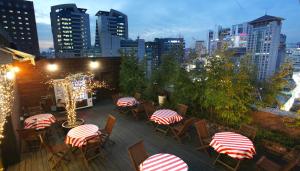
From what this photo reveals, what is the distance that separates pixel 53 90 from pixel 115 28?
93353mm

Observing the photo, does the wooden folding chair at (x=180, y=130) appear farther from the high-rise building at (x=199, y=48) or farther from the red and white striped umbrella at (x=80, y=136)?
the high-rise building at (x=199, y=48)

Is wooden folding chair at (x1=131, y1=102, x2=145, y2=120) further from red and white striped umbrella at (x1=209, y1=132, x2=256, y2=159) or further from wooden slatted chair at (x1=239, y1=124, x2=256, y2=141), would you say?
wooden slatted chair at (x1=239, y1=124, x2=256, y2=141)

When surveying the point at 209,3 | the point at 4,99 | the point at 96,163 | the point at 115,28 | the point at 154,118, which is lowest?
the point at 96,163

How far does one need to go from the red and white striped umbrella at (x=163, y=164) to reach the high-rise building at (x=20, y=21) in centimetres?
7669

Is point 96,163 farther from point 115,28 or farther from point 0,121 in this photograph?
point 115,28

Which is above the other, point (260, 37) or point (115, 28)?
point (115, 28)

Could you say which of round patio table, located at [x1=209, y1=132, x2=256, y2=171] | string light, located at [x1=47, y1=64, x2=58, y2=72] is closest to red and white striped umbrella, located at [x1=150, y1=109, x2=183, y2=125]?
round patio table, located at [x1=209, y1=132, x2=256, y2=171]

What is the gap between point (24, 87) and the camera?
851 cm

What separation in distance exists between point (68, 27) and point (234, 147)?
108748 mm

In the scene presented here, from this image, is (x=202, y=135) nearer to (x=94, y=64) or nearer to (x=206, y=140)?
(x=206, y=140)

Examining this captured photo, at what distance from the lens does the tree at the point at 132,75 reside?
9438 mm

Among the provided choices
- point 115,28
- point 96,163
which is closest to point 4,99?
point 96,163

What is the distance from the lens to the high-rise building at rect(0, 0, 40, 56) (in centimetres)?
6750

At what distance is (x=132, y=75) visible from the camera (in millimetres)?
9469
